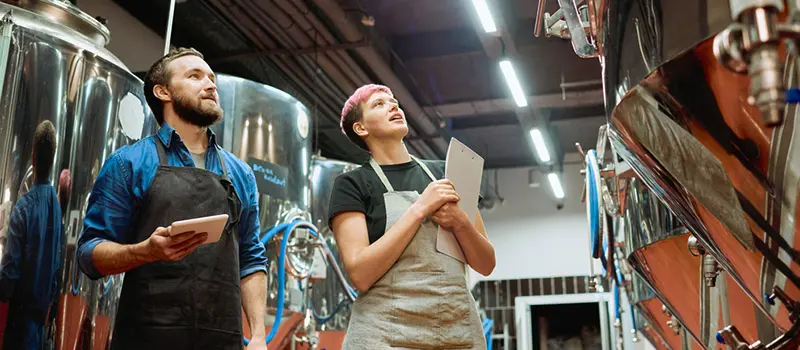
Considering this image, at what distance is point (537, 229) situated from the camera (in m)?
12.7

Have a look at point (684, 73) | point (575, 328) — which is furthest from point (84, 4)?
point (575, 328)

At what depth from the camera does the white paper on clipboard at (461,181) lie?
205 centimetres

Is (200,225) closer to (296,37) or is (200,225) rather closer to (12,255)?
(12,255)

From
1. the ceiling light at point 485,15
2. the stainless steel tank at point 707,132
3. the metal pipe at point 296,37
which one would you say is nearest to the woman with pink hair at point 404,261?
the stainless steel tank at point 707,132

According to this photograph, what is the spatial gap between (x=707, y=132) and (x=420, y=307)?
3.01ft

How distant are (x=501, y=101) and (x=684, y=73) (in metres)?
8.47

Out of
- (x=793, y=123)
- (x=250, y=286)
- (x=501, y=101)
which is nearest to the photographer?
(x=793, y=123)

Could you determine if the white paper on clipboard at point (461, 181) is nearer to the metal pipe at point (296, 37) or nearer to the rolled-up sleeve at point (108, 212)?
the rolled-up sleeve at point (108, 212)

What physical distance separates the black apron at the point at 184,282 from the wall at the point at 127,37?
4919mm

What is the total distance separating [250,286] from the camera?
2.20 metres

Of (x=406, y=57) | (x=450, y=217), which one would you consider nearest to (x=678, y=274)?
(x=450, y=217)

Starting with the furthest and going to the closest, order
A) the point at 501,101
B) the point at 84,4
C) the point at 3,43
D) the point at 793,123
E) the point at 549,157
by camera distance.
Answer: the point at 549,157 < the point at 501,101 < the point at 84,4 < the point at 3,43 < the point at 793,123

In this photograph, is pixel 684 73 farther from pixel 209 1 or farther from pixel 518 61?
pixel 518 61

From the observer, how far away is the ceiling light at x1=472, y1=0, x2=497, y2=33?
638 centimetres
